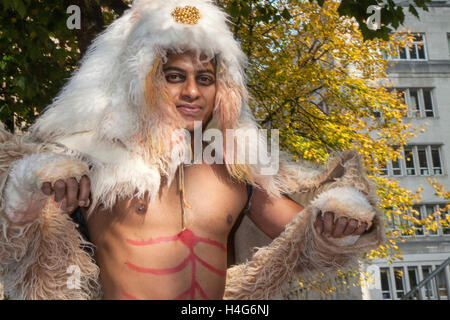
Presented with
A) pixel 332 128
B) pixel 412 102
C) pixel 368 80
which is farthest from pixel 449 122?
pixel 332 128

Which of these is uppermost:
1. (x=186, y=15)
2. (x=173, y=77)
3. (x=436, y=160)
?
(x=436, y=160)

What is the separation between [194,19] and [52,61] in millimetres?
3526

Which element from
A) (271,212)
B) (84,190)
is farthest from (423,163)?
(84,190)

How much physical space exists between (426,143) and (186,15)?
840 inches

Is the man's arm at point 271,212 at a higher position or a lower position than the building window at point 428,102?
lower

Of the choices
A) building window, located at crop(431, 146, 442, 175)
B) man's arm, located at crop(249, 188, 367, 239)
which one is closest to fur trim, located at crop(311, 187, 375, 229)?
man's arm, located at crop(249, 188, 367, 239)

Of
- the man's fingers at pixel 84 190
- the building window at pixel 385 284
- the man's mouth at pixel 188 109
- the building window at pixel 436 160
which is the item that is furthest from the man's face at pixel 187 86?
the building window at pixel 436 160

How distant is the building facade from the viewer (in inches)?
837

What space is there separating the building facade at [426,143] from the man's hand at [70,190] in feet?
68.5

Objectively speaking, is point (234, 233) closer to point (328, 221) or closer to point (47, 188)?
point (328, 221)

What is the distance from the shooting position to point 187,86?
2.20 m

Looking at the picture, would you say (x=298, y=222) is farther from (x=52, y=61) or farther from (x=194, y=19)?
(x=52, y=61)

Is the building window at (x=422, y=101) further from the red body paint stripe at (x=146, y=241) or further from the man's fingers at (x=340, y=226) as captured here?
the red body paint stripe at (x=146, y=241)

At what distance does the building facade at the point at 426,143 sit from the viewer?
21250mm
